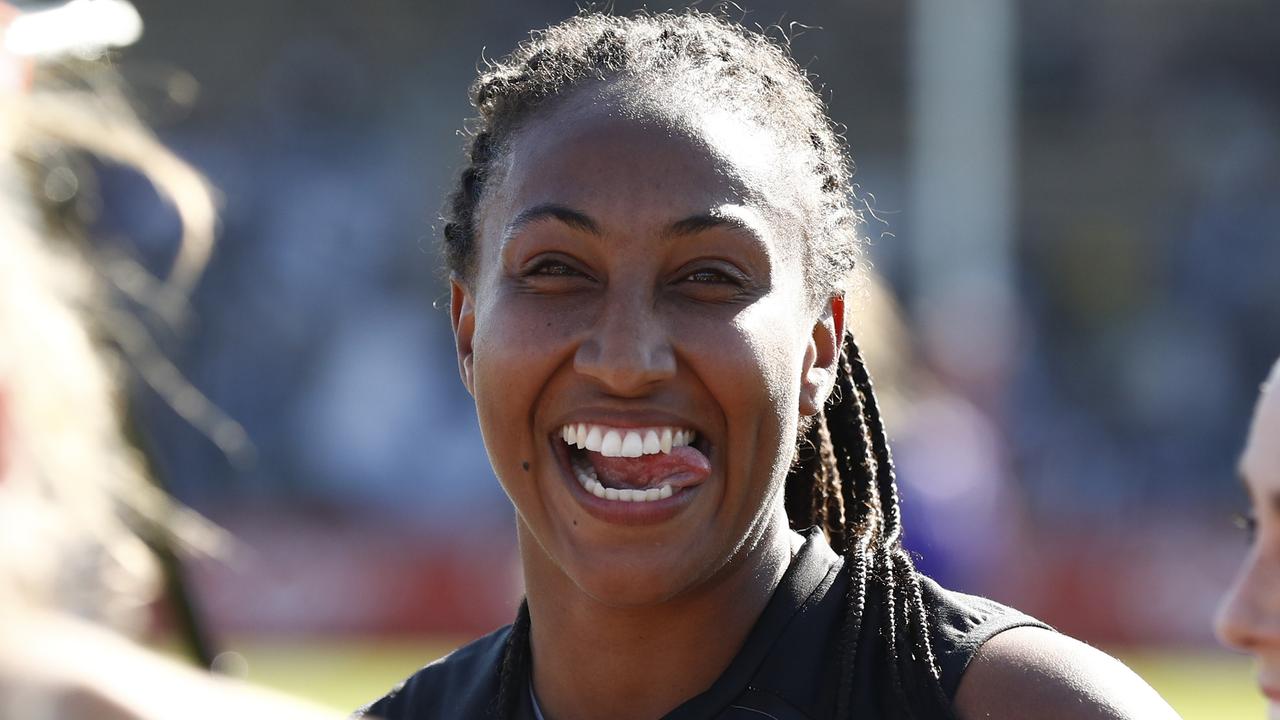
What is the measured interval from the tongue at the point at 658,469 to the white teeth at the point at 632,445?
0.01 meters

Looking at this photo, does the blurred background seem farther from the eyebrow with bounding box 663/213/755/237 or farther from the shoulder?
the eyebrow with bounding box 663/213/755/237

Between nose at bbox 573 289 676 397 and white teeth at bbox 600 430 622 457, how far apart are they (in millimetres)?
56

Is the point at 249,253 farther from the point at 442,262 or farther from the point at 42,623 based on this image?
the point at 42,623

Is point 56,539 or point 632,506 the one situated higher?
point 632,506

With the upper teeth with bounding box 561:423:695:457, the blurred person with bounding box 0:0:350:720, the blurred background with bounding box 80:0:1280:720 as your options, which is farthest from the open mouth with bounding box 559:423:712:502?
the blurred background with bounding box 80:0:1280:720

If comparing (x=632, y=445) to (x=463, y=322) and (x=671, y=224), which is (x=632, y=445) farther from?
(x=463, y=322)

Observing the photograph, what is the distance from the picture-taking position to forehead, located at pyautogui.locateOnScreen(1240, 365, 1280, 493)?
6.48 ft

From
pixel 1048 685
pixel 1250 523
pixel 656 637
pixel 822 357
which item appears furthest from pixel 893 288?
pixel 1250 523

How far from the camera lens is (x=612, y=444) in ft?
8.00

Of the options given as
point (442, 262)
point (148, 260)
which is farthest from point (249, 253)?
point (442, 262)

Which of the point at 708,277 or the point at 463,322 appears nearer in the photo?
the point at 708,277

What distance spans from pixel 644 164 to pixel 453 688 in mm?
902

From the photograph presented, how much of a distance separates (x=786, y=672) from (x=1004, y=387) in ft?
31.6

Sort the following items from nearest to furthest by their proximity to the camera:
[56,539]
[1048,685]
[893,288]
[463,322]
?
[56,539], [1048,685], [463,322], [893,288]
